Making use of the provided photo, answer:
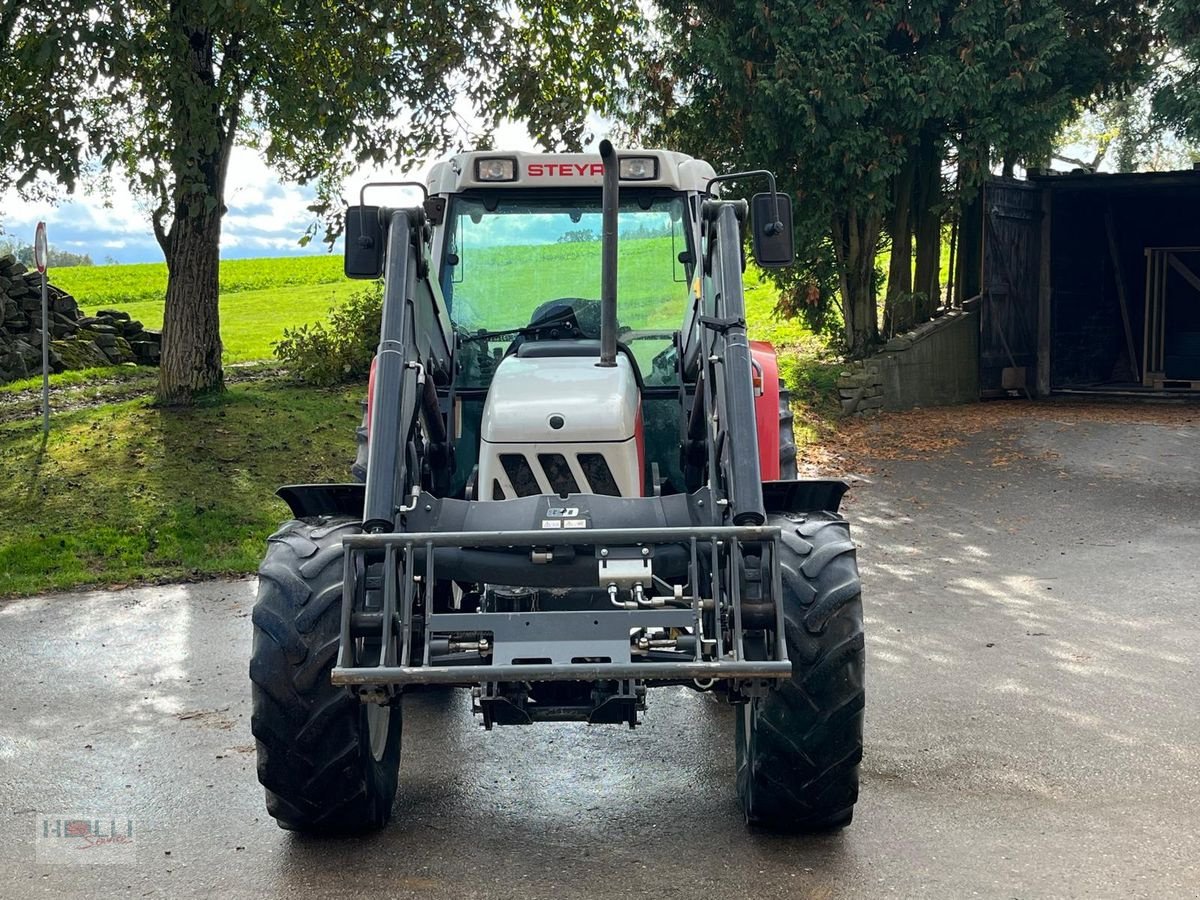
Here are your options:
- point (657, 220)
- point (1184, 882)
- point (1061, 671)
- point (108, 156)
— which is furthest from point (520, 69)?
point (1184, 882)

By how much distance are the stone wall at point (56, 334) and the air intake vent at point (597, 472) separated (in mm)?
16687

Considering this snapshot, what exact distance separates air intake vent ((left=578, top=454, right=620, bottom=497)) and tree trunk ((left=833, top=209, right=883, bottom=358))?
13497mm

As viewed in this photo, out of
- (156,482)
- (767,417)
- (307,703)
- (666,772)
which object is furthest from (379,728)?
(156,482)

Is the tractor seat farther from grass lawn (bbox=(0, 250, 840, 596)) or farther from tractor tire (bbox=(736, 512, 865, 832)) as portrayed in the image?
tractor tire (bbox=(736, 512, 865, 832))

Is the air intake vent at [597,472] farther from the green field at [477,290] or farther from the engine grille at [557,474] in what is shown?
the green field at [477,290]

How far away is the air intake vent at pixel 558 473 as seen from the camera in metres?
5.12

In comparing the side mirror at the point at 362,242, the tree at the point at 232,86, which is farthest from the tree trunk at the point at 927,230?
the side mirror at the point at 362,242

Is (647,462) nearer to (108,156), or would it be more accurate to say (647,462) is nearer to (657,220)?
(657,220)

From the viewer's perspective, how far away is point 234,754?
5863mm

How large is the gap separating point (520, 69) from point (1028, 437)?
6913mm

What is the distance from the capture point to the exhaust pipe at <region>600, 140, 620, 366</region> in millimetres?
5113

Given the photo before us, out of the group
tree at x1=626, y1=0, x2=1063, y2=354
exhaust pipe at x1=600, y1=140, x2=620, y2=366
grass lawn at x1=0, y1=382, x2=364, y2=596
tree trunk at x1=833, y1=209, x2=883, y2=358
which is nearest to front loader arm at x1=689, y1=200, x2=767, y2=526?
exhaust pipe at x1=600, y1=140, x2=620, y2=366

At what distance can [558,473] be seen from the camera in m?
5.12

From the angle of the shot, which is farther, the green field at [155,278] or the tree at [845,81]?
the green field at [155,278]
